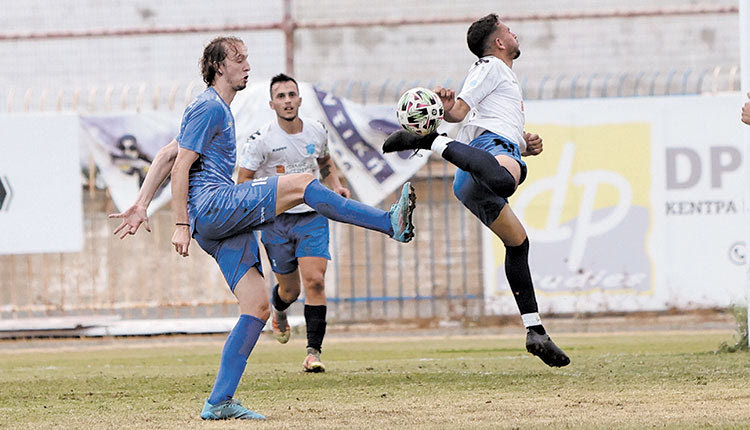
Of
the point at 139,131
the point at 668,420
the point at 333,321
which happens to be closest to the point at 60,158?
the point at 139,131

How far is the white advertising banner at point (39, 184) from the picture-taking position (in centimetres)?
1386

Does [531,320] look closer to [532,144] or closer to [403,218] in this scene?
[532,144]

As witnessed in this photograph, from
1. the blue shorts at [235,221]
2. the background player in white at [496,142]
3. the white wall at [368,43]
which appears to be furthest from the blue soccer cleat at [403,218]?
the white wall at [368,43]

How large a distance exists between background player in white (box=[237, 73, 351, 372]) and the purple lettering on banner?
3707 millimetres

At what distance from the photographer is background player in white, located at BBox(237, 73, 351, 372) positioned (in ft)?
32.0

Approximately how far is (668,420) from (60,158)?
9451 millimetres

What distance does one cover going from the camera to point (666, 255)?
14125 millimetres

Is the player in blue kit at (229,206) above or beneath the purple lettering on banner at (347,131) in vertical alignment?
beneath

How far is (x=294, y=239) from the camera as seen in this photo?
983cm

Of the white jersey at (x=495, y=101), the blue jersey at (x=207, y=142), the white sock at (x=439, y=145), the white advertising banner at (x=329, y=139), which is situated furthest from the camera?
the white advertising banner at (x=329, y=139)

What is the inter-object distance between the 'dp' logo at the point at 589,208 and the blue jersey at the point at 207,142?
7808 millimetres

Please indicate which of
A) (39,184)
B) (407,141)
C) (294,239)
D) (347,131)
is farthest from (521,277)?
(39,184)

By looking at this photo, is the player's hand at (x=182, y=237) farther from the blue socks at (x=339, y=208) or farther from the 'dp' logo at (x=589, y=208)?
the 'dp' logo at (x=589, y=208)

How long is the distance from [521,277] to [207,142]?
2.34 meters
